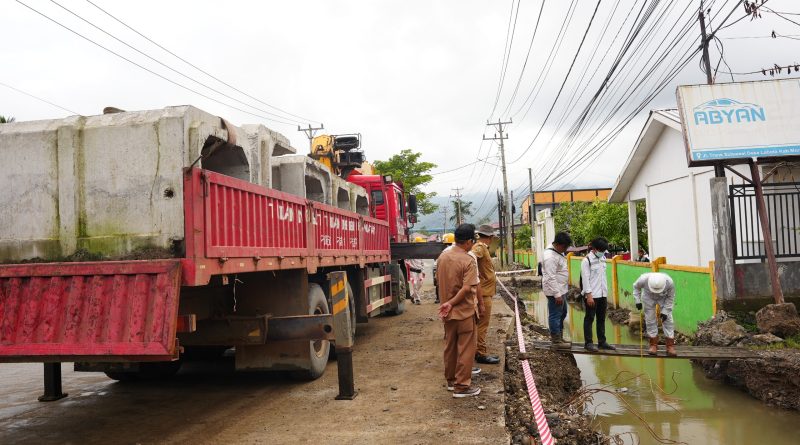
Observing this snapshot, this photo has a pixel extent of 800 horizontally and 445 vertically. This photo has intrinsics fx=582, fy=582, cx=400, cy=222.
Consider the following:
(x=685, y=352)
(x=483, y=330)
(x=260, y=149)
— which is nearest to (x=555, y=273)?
(x=483, y=330)

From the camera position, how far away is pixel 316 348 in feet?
21.9

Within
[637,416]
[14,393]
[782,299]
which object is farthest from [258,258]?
[782,299]

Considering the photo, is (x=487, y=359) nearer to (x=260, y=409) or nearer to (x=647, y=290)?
(x=647, y=290)

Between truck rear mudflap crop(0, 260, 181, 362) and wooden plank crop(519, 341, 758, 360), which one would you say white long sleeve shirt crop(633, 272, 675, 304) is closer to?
wooden plank crop(519, 341, 758, 360)

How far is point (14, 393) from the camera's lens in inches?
263

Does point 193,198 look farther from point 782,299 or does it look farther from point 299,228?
point 782,299

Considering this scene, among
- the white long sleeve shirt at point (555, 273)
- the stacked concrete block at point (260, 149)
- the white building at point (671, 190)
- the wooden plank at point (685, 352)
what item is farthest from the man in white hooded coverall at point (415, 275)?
the stacked concrete block at point (260, 149)

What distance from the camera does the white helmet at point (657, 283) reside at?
7.21m

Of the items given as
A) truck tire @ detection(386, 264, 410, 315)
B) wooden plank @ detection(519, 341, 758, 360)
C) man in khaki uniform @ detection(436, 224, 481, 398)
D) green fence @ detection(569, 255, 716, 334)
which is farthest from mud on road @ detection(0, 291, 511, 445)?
green fence @ detection(569, 255, 716, 334)

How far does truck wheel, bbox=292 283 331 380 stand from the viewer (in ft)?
21.0

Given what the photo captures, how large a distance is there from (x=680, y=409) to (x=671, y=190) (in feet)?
28.3

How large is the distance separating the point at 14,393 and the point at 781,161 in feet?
36.9

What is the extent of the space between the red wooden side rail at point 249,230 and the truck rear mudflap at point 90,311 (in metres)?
0.26

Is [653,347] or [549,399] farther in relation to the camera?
[653,347]
